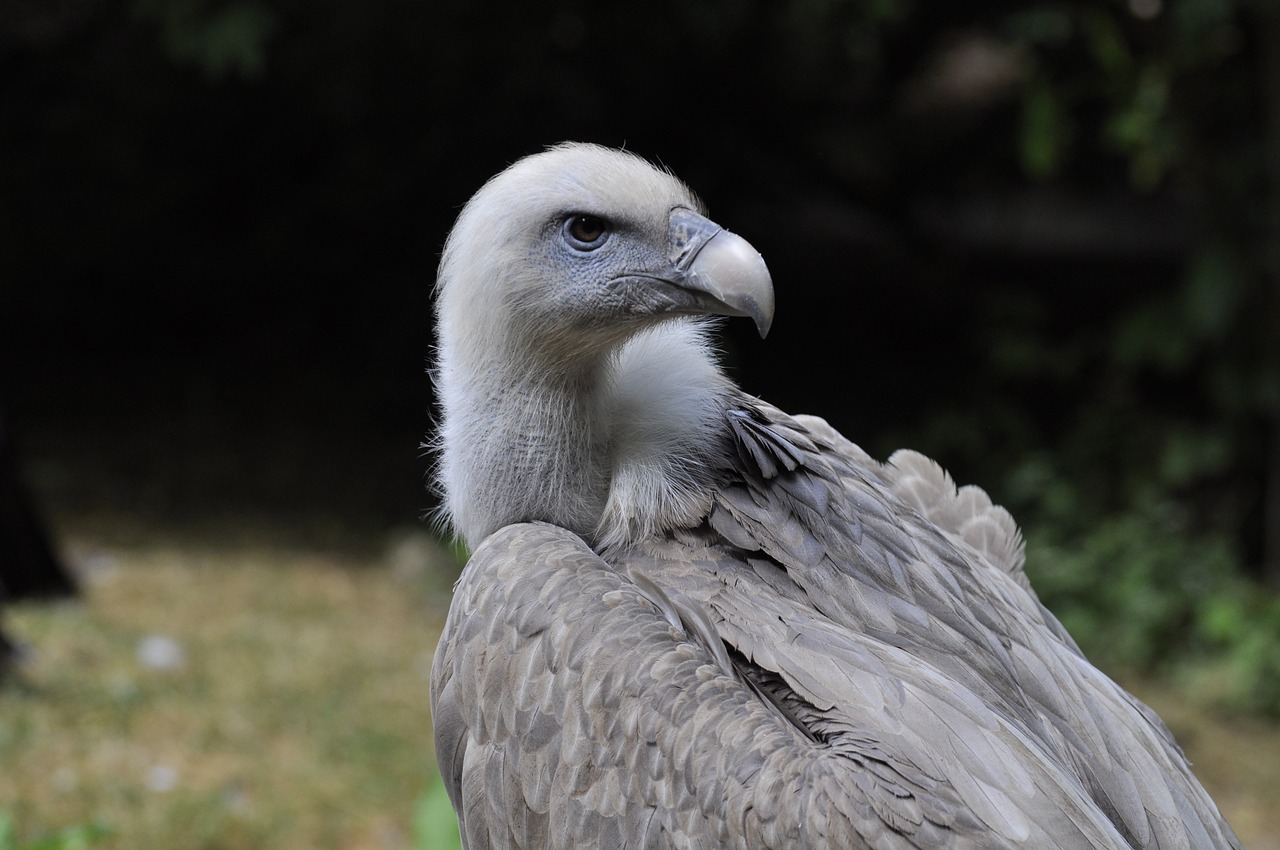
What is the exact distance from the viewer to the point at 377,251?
957 cm

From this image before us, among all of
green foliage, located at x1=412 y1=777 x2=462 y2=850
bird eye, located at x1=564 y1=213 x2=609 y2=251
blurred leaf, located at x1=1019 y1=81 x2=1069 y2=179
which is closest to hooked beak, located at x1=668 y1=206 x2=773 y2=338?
bird eye, located at x1=564 y1=213 x2=609 y2=251

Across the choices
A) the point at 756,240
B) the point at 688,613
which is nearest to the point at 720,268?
the point at 688,613

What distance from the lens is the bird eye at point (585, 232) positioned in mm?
2436

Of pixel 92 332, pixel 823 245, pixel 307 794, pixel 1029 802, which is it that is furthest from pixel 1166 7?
pixel 92 332

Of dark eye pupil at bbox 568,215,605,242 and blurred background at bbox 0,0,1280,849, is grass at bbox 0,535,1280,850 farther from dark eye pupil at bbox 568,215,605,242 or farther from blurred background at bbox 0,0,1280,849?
dark eye pupil at bbox 568,215,605,242

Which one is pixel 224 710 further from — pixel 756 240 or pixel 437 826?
pixel 756 240

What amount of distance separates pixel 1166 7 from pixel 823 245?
9.91ft

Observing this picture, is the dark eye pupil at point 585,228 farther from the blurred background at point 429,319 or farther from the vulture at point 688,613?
the blurred background at point 429,319

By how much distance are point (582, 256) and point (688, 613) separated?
26.2 inches

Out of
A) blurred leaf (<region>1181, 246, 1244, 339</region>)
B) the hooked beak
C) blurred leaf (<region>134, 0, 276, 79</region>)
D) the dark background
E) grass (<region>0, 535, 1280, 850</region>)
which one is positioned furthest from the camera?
the dark background

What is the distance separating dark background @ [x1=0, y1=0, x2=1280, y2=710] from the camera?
7051 millimetres

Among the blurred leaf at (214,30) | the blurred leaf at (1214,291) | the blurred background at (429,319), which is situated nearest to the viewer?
the blurred background at (429,319)

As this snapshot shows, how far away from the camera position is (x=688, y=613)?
2189 millimetres

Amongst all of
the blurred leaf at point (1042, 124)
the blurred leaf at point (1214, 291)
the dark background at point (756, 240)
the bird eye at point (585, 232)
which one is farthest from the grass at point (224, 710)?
the blurred leaf at point (1214, 291)
